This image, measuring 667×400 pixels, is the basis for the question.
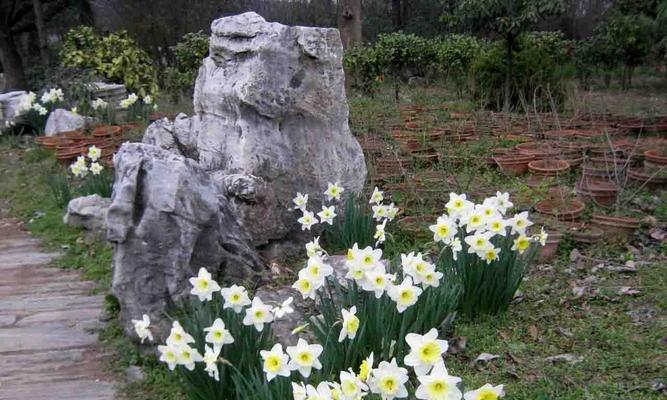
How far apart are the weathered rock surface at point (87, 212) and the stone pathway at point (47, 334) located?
407mm

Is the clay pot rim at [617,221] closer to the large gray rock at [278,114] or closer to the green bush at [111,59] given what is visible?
the large gray rock at [278,114]

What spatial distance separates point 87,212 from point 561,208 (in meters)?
3.53

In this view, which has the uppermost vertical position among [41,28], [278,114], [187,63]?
[41,28]

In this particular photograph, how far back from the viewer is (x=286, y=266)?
4.38 m

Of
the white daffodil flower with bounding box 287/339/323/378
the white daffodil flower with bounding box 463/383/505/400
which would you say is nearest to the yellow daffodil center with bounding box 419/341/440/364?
the white daffodil flower with bounding box 463/383/505/400

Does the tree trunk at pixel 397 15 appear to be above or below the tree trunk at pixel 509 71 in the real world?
above

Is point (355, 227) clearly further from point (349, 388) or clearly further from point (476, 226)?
point (349, 388)

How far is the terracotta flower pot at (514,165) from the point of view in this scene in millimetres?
6176

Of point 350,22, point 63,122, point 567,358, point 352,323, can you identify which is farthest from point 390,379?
point 350,22

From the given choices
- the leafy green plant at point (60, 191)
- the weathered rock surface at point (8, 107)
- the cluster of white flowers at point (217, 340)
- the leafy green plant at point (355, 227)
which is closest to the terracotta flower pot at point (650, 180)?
the leafy green plant at point (355, 227)

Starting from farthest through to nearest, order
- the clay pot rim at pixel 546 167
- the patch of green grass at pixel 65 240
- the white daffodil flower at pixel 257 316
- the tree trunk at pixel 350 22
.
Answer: the tree trunk at pixel 350 22 → the clay pot rim at pixel 546 167 → the patch of green grass at pixel 65 240 → the white daffodil flower at pixel 257 316

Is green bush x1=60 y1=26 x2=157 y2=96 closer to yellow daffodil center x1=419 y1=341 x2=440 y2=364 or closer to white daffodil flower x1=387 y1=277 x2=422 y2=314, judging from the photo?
white daffodil flower x1=387 y1=277 x2=422 y2=314

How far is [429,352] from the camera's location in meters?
1.86

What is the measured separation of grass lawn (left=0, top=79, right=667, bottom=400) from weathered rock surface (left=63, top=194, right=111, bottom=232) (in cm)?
9
